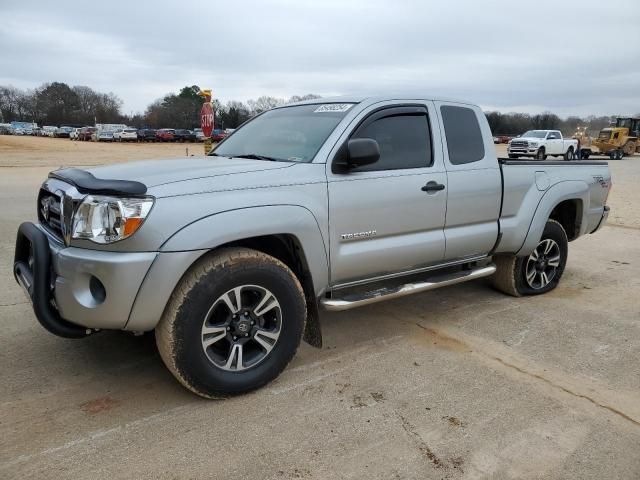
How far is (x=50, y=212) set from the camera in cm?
341

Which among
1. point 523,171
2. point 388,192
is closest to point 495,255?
point 523,171

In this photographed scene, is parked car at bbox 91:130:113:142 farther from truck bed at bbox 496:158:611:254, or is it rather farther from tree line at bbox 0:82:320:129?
truck bed at bbox 496:158:611:254

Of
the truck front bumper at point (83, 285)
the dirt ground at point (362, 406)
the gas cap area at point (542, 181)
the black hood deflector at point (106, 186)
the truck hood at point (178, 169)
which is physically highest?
the truck hood at point (178, 169)

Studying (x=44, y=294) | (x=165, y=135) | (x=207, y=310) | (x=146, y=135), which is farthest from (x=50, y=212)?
(x=165, y=135)

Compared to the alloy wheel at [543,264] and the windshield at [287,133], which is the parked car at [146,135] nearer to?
the windshield at [287,133]

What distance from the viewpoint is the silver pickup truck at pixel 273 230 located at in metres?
2.88

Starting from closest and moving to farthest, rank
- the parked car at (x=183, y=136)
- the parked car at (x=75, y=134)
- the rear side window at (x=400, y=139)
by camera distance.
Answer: the rear side window at (x=400, y=139), the parked car at (x=183, y=136), the parked car at (x=75, y=134)

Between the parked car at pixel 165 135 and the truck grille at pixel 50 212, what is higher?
the parked car at pixel 165 135

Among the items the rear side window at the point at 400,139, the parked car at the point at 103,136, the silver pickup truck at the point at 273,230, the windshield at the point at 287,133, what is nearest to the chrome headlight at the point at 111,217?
the silver pickup truck at the point at 273,230

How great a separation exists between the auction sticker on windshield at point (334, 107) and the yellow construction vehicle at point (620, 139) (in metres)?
39.4

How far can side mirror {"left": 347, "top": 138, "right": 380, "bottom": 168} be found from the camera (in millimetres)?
3461

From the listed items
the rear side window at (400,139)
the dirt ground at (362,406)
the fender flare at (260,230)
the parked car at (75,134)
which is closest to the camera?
the dirt ground at (362,406)

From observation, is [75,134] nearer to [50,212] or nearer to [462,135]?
[50,212]

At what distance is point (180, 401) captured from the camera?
321cm
